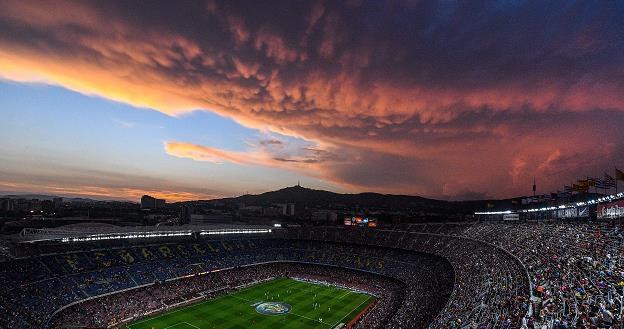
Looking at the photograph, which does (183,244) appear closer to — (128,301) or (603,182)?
(128,301)

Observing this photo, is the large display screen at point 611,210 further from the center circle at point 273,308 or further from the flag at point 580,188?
the center circle at point 273,308

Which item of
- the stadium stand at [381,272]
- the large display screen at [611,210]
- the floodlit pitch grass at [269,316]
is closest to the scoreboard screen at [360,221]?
the stadium stand at [381,272]

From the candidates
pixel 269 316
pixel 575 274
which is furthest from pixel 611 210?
pixel 269 316

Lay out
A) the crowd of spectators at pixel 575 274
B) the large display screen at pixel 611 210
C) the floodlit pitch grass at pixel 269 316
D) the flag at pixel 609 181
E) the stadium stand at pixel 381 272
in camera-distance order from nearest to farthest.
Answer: the crowd of spectators at pixel 575 274 → the stadium stand at pixel 381 272 → the large display screen at pixel 611 210 → the flag at pixel 609 181 → the floodlit pitch grass at pixel 269 316

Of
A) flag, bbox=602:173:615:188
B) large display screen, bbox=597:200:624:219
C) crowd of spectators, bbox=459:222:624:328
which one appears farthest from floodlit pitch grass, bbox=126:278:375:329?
flag, bbox=602:173:615:188

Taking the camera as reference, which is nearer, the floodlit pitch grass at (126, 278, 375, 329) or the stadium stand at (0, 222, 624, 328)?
the stadium stand at (0, 222, 624, 328)

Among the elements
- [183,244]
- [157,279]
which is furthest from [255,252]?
[157,279]

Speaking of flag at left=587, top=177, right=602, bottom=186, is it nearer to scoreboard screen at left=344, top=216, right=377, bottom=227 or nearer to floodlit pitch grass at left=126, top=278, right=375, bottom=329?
floodlit pitch grass at left=126, top=278, right=375, bottom=329
